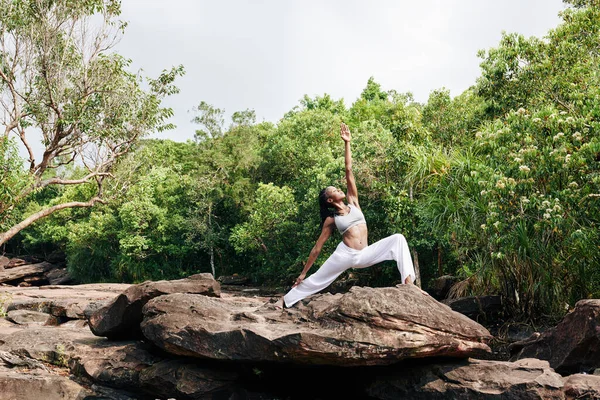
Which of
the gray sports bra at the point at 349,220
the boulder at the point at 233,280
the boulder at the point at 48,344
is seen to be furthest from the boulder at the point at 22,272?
the gray sports bra at the point at 349,220

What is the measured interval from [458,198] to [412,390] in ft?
28.1

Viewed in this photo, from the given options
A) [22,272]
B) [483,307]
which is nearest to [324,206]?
[483,307]

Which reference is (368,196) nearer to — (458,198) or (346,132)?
(458,198)

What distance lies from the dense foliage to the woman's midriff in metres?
5.56

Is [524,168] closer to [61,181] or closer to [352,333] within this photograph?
[352,333]

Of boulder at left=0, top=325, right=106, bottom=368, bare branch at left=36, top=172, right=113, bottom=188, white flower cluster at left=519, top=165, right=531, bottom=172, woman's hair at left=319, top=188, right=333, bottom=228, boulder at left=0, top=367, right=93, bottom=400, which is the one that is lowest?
boulder at left=0, top=367, right=93, bottom=400

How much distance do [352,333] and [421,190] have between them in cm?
1500

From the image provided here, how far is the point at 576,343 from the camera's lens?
928 centimetres

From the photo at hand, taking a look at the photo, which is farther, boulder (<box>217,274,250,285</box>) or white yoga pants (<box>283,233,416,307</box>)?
boulder (<box>217,274,250,285</box>)

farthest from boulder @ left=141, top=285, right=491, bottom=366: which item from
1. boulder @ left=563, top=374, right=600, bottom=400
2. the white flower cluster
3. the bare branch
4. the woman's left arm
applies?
the bare branch

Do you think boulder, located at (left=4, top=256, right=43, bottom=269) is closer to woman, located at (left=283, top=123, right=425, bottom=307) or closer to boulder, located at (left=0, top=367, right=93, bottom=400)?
boulder, located at (left=0, top=367, right=93, bottom=400)

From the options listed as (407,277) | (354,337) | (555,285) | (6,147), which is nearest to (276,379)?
(354,337)

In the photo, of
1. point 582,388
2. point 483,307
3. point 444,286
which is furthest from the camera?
point 444,286

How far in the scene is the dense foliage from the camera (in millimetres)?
13000
